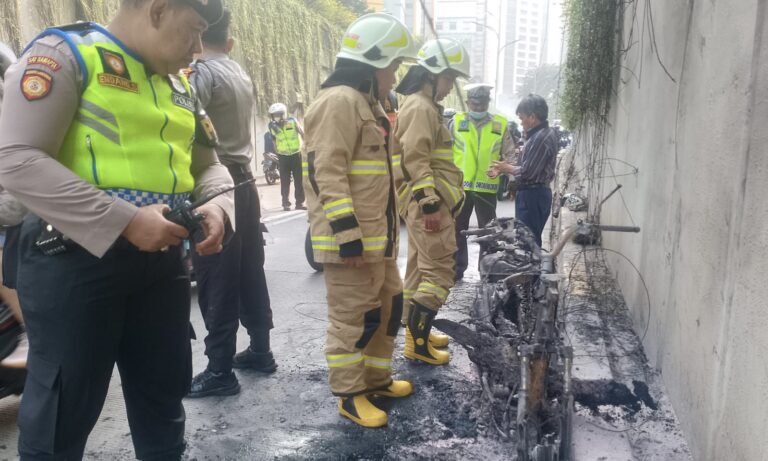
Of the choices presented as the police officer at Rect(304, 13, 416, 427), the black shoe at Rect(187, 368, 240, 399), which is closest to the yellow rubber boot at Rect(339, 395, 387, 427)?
the police officer at Rect(304, 13, 416, 427)

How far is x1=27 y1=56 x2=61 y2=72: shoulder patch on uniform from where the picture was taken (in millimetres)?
1653

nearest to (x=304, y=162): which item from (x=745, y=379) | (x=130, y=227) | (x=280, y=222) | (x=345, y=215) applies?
(x=345, y=215)

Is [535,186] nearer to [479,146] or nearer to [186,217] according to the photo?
[479,146]

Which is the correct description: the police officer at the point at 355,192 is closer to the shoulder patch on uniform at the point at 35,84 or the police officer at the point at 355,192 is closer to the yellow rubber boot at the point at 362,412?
the yellow rubber boot at the point at 362,412

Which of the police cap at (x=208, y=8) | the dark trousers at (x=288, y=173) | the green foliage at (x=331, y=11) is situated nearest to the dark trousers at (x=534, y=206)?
the police cap at (x=208, y=8)

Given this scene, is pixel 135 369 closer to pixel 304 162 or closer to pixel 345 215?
pixel 345 215

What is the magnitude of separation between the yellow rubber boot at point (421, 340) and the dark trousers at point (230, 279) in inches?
Result: 41.1

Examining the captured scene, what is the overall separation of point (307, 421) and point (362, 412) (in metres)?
0.31

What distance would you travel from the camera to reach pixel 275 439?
304 cm

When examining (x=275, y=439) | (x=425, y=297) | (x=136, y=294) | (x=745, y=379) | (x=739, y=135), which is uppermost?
(x=739, y=135)

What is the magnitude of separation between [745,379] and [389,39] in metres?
2.20

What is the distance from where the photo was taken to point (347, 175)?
10.2ft

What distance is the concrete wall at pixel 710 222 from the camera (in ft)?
6.35

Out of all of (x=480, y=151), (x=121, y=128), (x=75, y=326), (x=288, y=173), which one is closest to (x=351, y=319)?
(x=75, y=326)
